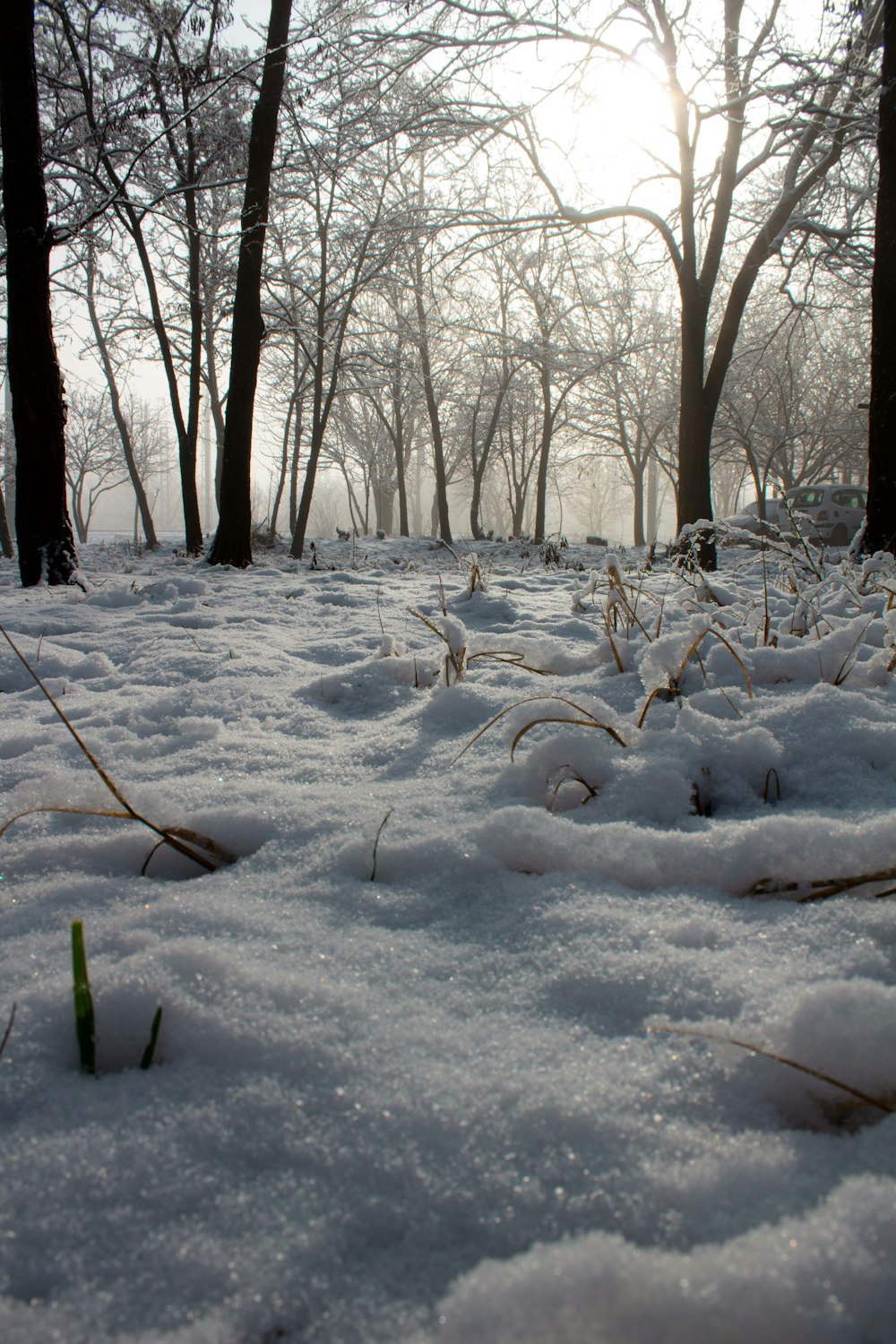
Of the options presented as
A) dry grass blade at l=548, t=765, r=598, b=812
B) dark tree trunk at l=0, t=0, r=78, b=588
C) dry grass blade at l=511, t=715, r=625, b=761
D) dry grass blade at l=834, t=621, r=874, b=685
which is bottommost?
dry grass blade at l=548, t=765, r=598, b=812

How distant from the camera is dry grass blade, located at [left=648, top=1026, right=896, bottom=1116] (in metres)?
0.57

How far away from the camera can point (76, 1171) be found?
534 millimetres

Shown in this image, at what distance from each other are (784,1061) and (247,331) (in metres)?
7.69

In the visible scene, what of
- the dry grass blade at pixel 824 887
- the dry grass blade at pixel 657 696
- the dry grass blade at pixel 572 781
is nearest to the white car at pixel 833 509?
the dry grass blade at pixel 657 696

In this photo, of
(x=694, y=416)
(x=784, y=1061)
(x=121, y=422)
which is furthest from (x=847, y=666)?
(x=121, y=422)

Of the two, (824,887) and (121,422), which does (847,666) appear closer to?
(824,887)

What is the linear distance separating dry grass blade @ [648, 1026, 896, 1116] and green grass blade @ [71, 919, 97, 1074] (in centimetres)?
53

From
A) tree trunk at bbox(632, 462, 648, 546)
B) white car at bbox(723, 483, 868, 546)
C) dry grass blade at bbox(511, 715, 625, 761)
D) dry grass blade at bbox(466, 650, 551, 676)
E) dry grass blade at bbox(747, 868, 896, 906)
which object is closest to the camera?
dry grass blade at bbox(747, 868, 896, 906)

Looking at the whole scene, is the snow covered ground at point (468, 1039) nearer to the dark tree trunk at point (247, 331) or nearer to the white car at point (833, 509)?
the dark tree trunk at point (247, 331)

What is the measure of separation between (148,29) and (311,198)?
3.37m

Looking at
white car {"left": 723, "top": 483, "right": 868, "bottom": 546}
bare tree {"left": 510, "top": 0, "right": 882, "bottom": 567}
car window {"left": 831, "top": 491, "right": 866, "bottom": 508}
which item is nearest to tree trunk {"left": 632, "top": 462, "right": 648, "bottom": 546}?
white car {"left": 723, "top": 483, "right": 868, "bottom": 546}

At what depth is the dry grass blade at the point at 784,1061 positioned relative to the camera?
1.87 feet

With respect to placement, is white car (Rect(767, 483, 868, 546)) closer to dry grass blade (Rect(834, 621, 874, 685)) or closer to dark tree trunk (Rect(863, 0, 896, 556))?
dark tree trunk (Rect(863, 0, 896, 556))

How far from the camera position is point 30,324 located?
15.1ft
